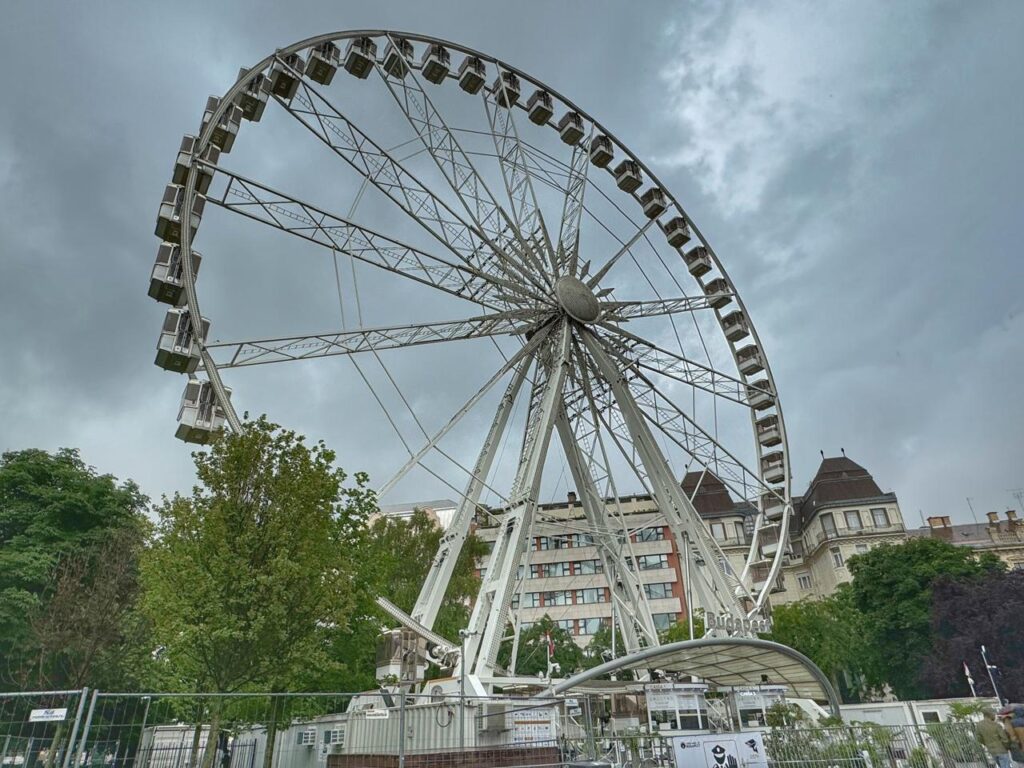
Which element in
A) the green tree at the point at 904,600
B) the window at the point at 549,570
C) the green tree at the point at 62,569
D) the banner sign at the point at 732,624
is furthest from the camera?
the window at the point at 549,570

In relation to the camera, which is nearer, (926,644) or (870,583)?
(926,644)

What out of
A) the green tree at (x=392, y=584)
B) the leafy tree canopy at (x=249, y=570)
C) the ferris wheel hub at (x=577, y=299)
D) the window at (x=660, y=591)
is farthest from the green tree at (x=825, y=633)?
the leafy tree canopy at (x=249, y=570)

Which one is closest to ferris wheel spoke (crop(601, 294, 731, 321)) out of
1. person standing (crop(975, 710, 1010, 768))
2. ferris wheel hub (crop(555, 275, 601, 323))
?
ferris wheel hub (crop(555, 275, 601, 323))

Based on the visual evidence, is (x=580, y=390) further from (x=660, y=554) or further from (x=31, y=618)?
(x=660, y=554)

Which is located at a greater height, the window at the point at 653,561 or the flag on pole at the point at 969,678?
the window at the point at 653,561

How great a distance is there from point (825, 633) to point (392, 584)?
995 inches

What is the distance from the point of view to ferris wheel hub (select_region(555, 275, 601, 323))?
22172 mm

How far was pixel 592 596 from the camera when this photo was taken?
55531 millimetres

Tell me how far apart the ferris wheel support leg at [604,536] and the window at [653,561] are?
34538 millimetres

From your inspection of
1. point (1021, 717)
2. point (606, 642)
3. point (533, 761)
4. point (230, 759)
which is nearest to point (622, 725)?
point (533, 761)

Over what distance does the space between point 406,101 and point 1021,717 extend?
74.7 feet

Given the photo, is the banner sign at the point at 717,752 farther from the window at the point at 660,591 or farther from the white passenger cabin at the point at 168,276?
the window at the point at 660,591

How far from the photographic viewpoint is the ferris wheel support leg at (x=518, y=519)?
1616cm

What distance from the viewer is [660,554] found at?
183ft
